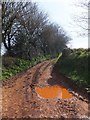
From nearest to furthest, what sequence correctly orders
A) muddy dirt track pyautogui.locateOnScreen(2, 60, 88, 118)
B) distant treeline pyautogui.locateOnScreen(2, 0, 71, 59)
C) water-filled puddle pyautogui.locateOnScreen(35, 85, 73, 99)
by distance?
muddy dirt track pyautogui.locateOnScreen(2, 60, 88, 118)
water-filled puddle pyautogui.locateOnScreen(35, 85, 73, 99)
distant treeline pyautogui.locateOnScreen(2, 0, 71, 59)

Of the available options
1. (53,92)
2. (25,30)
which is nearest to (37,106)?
(53,92)

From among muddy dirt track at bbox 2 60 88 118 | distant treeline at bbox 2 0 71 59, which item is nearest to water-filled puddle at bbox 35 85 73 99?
muddy dirt track at bbox 2 60 88 118

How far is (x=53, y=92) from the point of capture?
15.1 meters

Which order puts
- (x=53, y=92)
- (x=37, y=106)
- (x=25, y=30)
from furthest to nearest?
(x=25, y=30)
(x=53, y=92)
(x=37, y=106)

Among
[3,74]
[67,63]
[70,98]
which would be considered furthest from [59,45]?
[70,98]

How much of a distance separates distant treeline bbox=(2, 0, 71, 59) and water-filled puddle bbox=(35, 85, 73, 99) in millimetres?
17677

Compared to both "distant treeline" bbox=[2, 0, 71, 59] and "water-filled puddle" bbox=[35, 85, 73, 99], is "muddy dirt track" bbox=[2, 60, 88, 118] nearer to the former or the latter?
"water-filled puddle" bbox=[35, 85, 73, 99]

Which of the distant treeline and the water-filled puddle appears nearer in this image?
the water-filled puddle

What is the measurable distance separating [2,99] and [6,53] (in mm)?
24259

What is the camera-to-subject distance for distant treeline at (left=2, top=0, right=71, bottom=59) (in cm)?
3344

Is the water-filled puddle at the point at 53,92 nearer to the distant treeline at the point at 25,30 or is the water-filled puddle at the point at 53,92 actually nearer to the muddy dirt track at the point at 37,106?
the muddy dirt track at the point at 37,106

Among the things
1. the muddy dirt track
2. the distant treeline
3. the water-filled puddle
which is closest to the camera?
the muddy dirt track

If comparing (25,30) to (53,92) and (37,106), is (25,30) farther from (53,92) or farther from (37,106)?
(37,106)

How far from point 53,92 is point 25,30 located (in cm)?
2739
